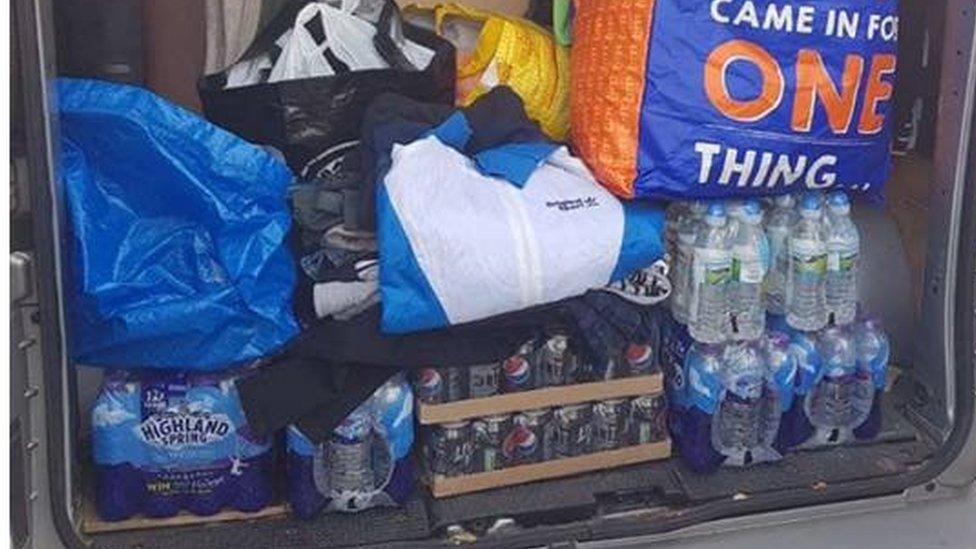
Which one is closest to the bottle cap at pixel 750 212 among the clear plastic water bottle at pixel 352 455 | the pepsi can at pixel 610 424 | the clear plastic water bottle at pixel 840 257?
the clear plastic water bottle at pixel 840 257

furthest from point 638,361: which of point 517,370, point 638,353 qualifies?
point 517,370

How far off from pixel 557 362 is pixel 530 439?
0.14 m

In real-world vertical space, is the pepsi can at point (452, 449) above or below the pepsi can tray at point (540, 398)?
below

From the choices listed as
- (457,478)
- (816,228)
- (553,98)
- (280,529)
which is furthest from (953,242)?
(280,529)

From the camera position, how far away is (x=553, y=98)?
2.29m

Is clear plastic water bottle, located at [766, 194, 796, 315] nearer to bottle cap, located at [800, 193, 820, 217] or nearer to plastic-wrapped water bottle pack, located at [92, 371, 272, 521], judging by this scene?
bottle cap, located at [800, 193, 820, 217]

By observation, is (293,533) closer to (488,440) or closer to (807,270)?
(488,440)

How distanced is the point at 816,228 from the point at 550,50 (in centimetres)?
61

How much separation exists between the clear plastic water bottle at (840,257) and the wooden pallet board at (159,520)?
3.38 feet

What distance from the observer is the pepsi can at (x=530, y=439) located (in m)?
2.04

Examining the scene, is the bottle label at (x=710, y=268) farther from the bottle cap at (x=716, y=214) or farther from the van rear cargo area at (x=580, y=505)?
the van rear cargo area at (x=580, y=505)

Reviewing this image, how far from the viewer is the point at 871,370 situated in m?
2.21

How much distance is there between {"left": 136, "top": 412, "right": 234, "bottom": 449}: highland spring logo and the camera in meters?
1.92

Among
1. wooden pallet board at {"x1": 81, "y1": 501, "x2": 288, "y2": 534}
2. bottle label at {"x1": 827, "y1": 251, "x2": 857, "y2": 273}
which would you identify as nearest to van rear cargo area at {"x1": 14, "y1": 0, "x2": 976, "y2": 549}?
wooden pallet board at {"x1": 81, "y1": 501, "x2": 288, "y2": 534}
